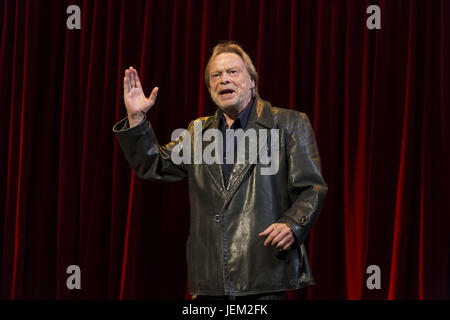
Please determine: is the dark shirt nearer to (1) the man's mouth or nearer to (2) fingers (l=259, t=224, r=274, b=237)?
(1) the man's mouth

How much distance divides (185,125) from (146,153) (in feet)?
3.54

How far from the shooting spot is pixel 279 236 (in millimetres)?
1563

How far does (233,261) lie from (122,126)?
0.65m

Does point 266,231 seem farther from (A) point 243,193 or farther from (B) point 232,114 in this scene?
(B) point 232,114

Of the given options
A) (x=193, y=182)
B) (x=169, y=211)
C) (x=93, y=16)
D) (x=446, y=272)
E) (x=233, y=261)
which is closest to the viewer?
(x=233, y=261)

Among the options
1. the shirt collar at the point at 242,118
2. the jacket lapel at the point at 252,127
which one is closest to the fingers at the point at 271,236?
the jacket lapel at the point at 252,127

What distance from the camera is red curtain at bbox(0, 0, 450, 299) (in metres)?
2.71

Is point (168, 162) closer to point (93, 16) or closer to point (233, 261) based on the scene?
point (233, 261)

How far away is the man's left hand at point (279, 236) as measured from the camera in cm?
156

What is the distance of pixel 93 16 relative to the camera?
311cm

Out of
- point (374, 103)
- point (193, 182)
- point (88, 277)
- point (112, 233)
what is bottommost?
point (88, 277)

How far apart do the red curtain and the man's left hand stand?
1.21m

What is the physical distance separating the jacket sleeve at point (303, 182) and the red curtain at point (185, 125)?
42.1 inches

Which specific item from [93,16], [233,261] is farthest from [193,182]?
[93,16]
